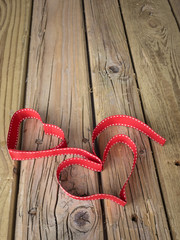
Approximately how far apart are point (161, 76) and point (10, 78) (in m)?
0.66

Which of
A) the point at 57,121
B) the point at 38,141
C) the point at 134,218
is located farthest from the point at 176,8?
the point at 134,218

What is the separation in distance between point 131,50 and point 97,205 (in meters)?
0.77

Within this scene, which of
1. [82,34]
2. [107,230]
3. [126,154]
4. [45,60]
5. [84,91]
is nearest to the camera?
[107,230]

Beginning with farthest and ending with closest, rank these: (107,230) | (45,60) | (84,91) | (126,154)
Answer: (45,60), (84,91), (126,154), (107,230)

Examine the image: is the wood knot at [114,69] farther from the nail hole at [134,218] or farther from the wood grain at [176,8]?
the nail hole at [134,218]

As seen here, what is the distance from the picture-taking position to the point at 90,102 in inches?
52.0

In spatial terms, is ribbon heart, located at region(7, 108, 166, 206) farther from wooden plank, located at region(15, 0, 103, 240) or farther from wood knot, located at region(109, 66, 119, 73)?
wood knot, located at region(109, 66, 119, 73)

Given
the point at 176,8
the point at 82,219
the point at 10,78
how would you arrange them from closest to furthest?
the point at 82,219 → the point at 10,78 → the point at 176,8

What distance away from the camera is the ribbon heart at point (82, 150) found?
43.9 inches

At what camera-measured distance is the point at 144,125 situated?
119 cm

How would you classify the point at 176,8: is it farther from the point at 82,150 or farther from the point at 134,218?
the point at 134,218

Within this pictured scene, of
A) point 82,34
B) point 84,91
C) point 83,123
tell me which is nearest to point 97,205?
point 83,123

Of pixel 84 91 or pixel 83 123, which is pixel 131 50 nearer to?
pixel 84 91

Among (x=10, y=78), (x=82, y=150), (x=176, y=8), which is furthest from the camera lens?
(x=176, y=8)
